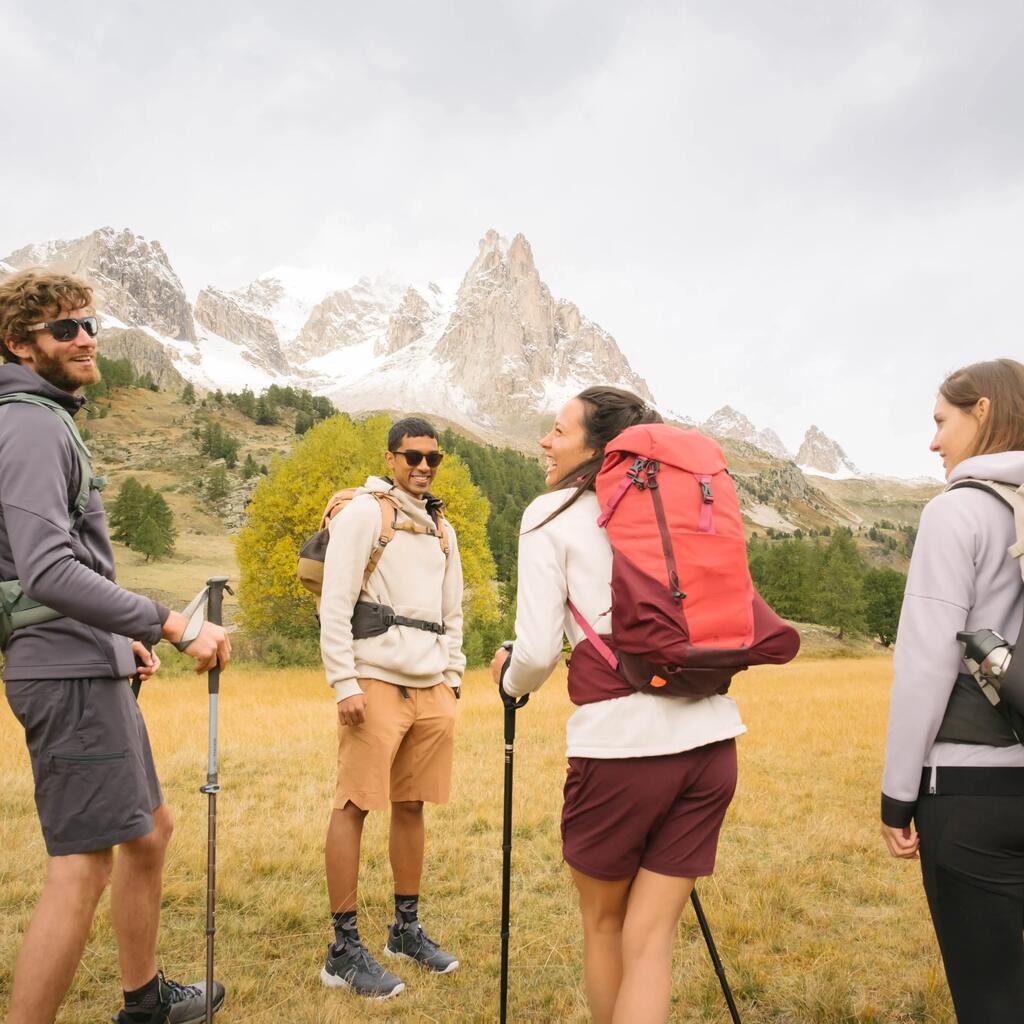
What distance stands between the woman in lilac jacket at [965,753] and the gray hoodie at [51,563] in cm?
256

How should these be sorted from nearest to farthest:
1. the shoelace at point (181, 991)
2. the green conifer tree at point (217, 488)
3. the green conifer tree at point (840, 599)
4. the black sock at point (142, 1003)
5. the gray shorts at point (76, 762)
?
the gray shorts at point (76, 762) < the black sock at point (142, 1003) < the shoelace at point (181, 991) < the green conifer tree at point (840, 599) < the green conifer tree at point (217, 488)

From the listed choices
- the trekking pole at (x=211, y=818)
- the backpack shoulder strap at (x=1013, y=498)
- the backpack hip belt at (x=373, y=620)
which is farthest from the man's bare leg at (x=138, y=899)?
the backpack shoulder strap at (x=1013, y=498)

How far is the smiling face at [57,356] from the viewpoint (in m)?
3.12

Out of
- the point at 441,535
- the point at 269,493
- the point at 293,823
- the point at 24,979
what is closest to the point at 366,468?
the point at 269,493

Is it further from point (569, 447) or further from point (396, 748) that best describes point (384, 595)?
point (569, 447)

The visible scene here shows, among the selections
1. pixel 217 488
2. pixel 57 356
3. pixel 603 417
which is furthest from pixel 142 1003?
pixel 217 488

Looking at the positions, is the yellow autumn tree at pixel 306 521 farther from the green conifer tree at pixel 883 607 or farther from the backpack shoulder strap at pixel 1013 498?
the green conifer tree at pixel 883 607

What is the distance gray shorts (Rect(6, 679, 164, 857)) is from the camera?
288 cm

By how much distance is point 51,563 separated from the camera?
8.93ft

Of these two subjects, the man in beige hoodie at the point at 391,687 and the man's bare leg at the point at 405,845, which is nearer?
the man in beige hoodie at the point at 391,687

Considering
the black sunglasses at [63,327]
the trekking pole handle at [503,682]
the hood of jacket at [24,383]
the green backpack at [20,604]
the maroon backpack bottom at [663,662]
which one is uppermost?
the black sunglasses at [63,327]

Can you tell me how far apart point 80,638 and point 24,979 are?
1.17 metres

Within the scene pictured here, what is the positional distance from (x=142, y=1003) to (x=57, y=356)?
9.05 ft

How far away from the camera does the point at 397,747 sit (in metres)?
4.32
